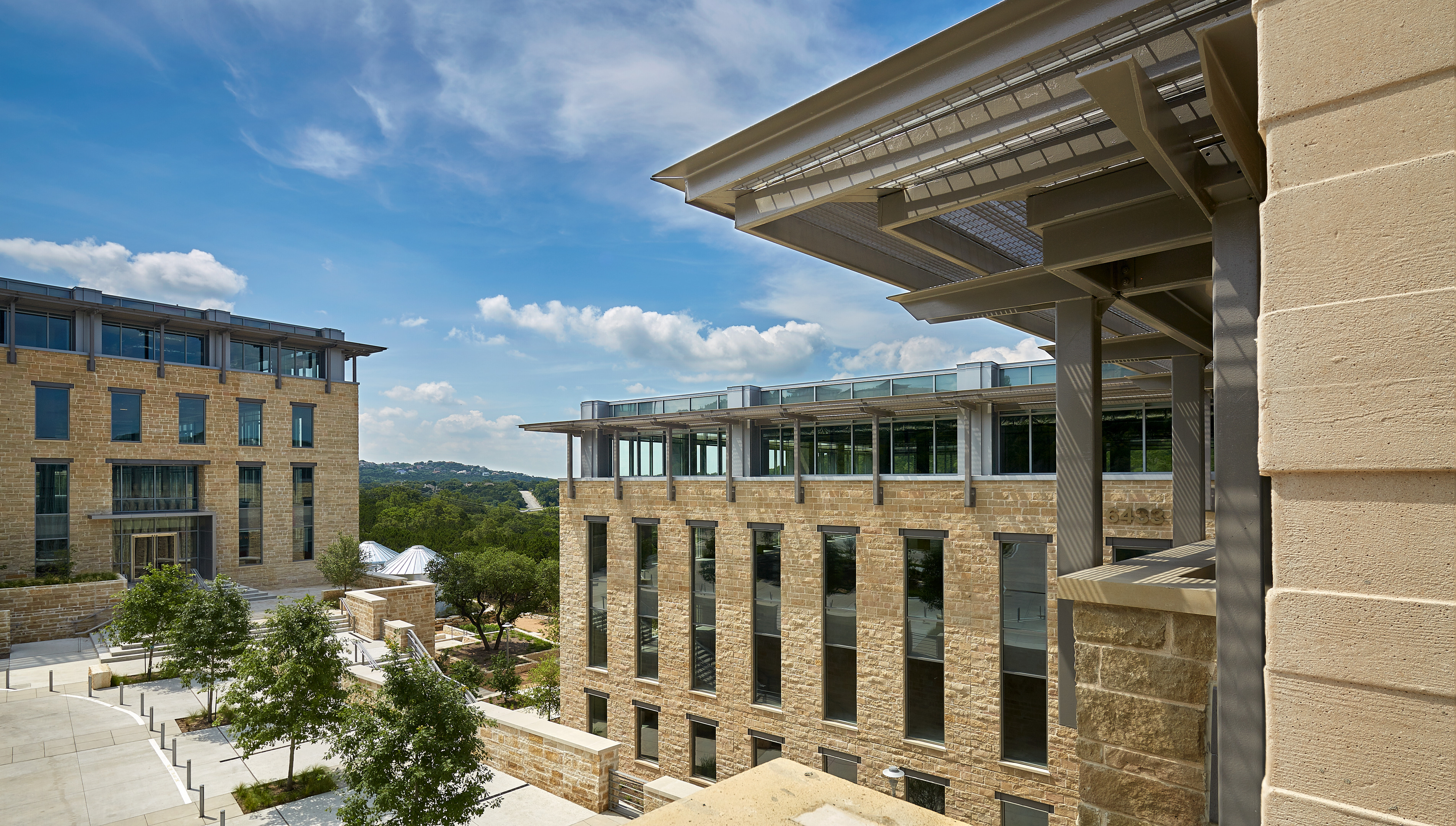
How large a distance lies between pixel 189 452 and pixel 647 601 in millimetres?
25625

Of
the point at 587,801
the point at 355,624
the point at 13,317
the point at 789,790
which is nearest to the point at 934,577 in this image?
the point at 587,801

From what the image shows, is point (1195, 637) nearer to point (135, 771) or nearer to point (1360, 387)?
point (1360, 387)

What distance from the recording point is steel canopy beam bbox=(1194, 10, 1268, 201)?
2.77 m

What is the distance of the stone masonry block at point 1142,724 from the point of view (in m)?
3.76

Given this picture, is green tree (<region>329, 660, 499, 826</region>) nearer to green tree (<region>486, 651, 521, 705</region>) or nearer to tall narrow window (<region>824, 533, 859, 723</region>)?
tall narrow window (<region>824, 533, 859, 723</region>)

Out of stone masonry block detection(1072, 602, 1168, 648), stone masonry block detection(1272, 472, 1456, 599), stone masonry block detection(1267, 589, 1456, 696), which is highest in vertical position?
stone masonry block detection(1272, 472, 1456, 599)

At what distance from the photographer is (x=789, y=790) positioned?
5965 millimetres

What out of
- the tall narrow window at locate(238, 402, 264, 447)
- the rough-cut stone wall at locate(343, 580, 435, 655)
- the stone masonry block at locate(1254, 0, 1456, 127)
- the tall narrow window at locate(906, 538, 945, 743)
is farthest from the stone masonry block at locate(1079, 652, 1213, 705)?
the tall narrow window at locate(238, 402, 264, 447)

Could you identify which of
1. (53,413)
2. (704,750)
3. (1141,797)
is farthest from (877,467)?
(53,413)

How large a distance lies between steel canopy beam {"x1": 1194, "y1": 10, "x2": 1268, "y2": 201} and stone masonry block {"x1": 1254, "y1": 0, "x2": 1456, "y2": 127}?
0.42 m

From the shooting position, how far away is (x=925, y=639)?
643 inches

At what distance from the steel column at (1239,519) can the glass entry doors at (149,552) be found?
1567 inches

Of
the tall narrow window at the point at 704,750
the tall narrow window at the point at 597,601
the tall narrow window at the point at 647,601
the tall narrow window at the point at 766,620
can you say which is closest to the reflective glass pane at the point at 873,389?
the tall narrow window at the point at 766,620

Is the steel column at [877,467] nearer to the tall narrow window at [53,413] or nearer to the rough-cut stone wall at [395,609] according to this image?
the rough-cut stone wall at [395,609]
